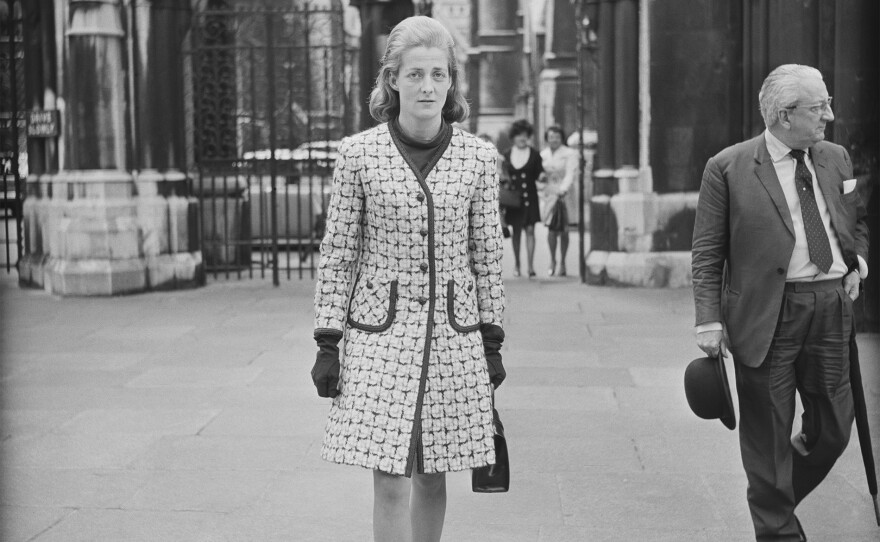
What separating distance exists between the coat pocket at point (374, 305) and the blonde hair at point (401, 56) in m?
0.47

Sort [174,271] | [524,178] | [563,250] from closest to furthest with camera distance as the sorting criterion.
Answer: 1. [174,271]
2. [524,178]
3. [563,250]

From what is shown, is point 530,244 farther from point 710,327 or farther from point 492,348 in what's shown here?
point 492,348

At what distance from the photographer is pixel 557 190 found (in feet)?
44.8

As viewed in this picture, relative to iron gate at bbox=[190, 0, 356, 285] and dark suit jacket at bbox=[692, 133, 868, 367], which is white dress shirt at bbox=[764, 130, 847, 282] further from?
iron gate at bbox=[190, 0, 356, 285]

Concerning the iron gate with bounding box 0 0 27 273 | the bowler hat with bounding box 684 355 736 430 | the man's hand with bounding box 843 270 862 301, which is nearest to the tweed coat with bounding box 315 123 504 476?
the bowler hat with bounding box 684 355 736 430

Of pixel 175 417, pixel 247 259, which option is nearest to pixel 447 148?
pixel 175 417

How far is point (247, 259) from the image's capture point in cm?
1489

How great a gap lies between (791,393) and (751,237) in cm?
52

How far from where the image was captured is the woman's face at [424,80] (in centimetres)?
343

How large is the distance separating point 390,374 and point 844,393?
159cm

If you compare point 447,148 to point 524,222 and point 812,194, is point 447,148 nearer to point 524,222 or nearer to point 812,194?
point 812,194

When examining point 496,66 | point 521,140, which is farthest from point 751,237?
point 496,66

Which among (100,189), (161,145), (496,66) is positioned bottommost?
(100,189)

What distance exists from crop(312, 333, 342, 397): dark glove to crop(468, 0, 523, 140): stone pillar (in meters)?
39.3
